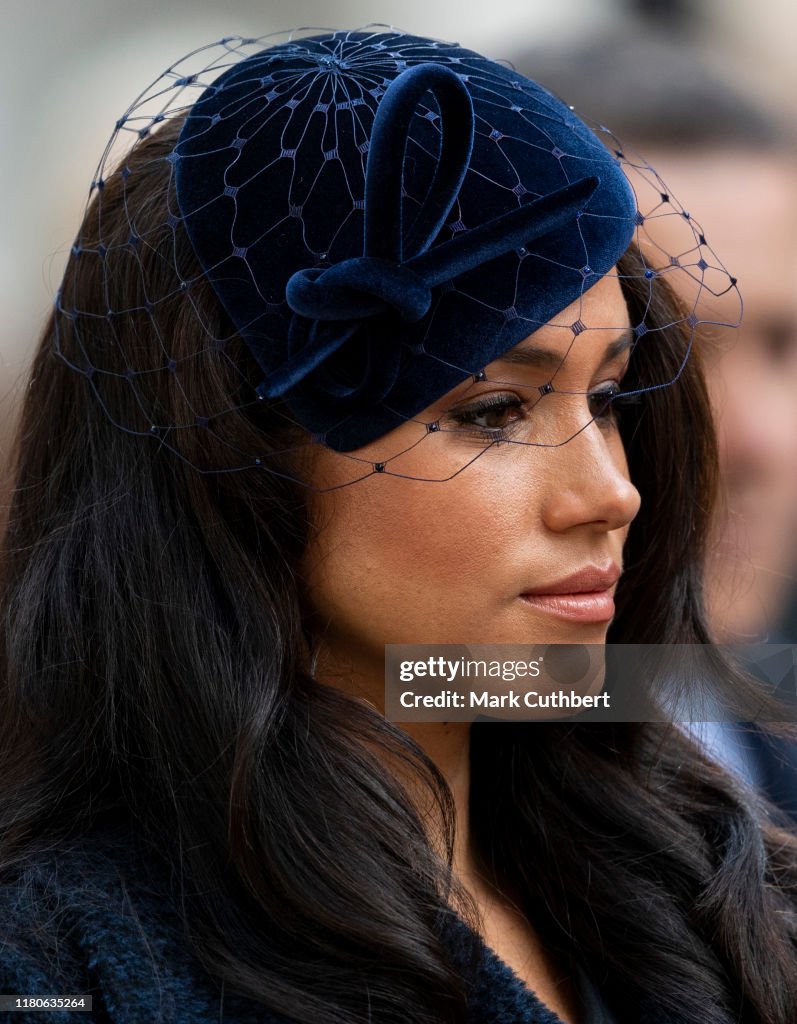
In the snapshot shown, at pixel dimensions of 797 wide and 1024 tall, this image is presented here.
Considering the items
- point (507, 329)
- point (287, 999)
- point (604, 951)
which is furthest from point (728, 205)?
point (287, 999)

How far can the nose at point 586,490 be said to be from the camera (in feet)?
4.00

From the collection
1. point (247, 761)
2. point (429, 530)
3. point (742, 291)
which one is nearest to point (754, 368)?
point (742, 291)

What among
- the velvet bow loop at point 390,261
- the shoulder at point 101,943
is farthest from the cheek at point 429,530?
the shoulder at point 101,943

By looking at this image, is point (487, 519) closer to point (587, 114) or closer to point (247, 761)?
point (247, 761)

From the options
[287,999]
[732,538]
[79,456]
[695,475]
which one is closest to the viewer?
[287,999]

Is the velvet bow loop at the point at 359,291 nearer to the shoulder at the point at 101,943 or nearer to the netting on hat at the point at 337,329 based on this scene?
the netting on hat at the point at 337,329

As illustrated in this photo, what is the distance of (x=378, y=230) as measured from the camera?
43.3 inches

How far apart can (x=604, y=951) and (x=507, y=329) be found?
2.33ft

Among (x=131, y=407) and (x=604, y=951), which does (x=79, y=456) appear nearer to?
(x=131, y=407)

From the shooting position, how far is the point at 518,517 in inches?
47.6

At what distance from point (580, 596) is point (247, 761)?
1.27 feet

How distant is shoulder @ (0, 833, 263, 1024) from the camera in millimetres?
1040

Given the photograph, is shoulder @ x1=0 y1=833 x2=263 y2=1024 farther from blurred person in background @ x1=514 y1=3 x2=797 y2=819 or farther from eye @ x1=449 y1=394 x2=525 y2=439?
blurred person in background @ x1=514 y1=3 x2=797 y2=819

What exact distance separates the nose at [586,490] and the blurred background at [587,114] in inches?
25.4
